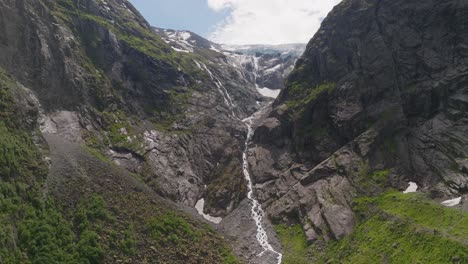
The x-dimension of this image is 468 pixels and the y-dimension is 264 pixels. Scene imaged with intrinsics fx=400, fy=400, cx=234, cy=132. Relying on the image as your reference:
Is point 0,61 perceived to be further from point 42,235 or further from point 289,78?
point 289,78

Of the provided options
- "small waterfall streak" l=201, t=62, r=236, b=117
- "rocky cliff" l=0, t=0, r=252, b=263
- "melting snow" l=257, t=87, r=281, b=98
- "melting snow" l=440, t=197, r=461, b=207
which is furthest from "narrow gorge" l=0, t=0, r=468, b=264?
"melting snow" l=257, t=87, r=281, b=98

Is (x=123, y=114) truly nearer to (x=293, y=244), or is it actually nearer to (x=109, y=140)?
(x=109, y=140)

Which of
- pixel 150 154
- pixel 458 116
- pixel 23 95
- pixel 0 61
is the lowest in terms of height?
pixel 150 154

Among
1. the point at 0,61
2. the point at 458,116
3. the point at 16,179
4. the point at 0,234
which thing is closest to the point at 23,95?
the point at 0,61

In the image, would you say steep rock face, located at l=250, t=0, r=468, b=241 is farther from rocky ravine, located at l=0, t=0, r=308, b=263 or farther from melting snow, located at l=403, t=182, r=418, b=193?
rocky ravine, located at l=0, t=0, r=308, b=263

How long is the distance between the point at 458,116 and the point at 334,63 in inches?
1297

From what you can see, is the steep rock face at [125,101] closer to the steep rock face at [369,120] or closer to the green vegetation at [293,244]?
the steep rock face at [369,120]

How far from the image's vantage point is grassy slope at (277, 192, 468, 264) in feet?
150

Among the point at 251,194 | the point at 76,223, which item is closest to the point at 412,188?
the point at 251,194

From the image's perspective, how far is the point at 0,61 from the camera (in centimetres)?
6962

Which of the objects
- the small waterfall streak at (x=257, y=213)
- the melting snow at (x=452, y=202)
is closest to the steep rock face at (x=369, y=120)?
the small waterfall streak at (x=257, y=213)

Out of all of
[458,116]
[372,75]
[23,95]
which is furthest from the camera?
[372,75]

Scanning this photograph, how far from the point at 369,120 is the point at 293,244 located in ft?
97.0

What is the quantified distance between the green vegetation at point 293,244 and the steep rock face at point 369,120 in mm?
1637
